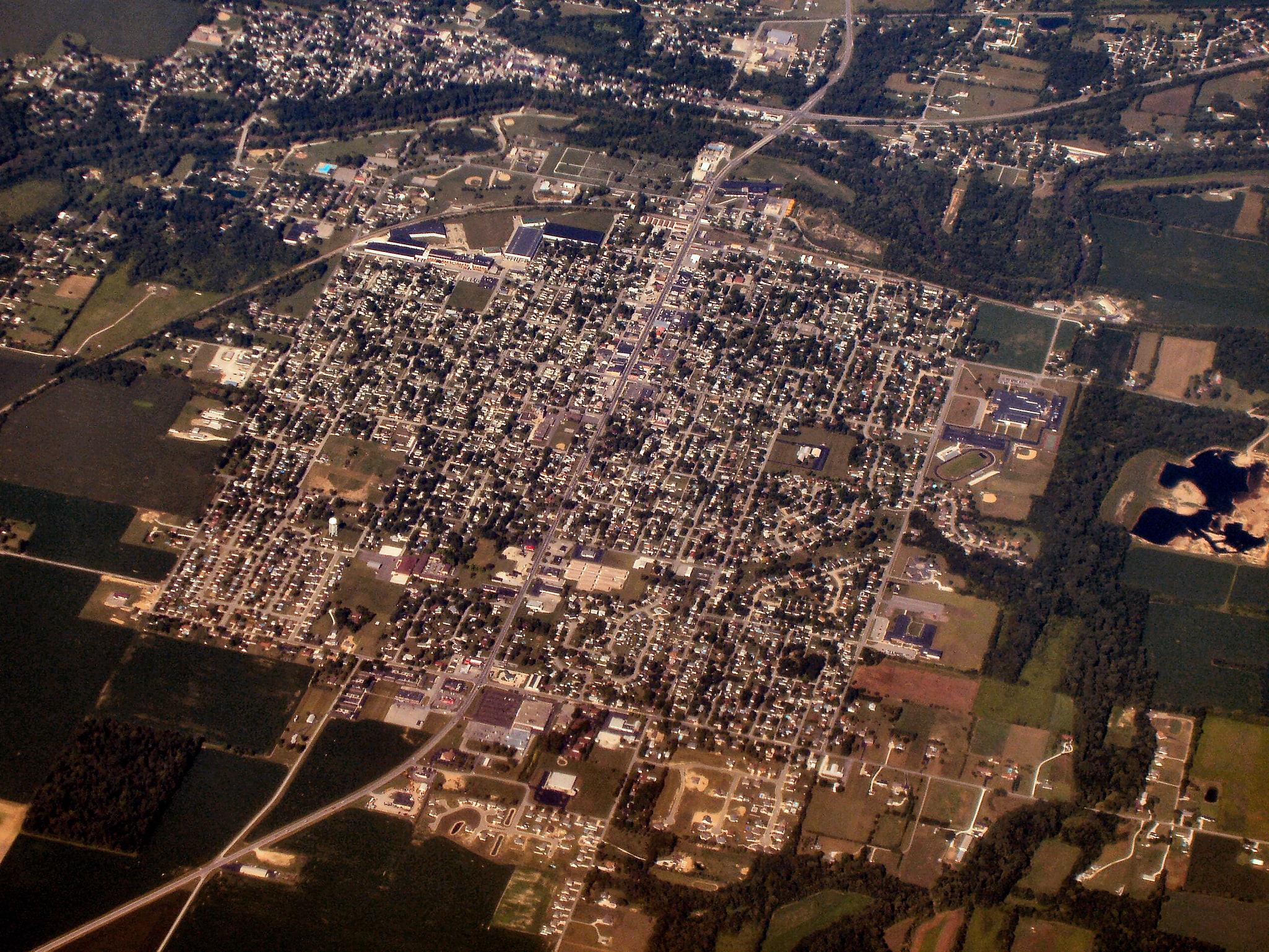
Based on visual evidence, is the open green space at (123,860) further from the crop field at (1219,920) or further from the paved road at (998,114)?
the paved road at (998,114)

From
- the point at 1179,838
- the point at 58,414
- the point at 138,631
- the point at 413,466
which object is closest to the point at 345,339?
the point at 413,466

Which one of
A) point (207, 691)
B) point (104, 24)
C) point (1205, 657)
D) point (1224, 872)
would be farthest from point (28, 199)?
point (1224, 872)

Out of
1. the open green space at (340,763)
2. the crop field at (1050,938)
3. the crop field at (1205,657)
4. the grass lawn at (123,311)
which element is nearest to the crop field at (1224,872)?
the crop field at (1050,938)

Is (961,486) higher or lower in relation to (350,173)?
lower

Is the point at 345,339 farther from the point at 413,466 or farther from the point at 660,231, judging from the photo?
the point at 660,231

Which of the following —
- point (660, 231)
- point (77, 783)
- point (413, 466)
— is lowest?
point (77, 783)

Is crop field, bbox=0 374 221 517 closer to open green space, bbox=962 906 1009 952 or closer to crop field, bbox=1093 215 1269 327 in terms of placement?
open green space, bbox=962 906 1009 952

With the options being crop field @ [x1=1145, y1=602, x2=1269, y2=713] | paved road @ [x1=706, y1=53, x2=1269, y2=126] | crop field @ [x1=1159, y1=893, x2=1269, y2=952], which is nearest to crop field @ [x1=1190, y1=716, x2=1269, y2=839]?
crop field @ [x1=1145, y1=602, x2=1269, y2=713]
